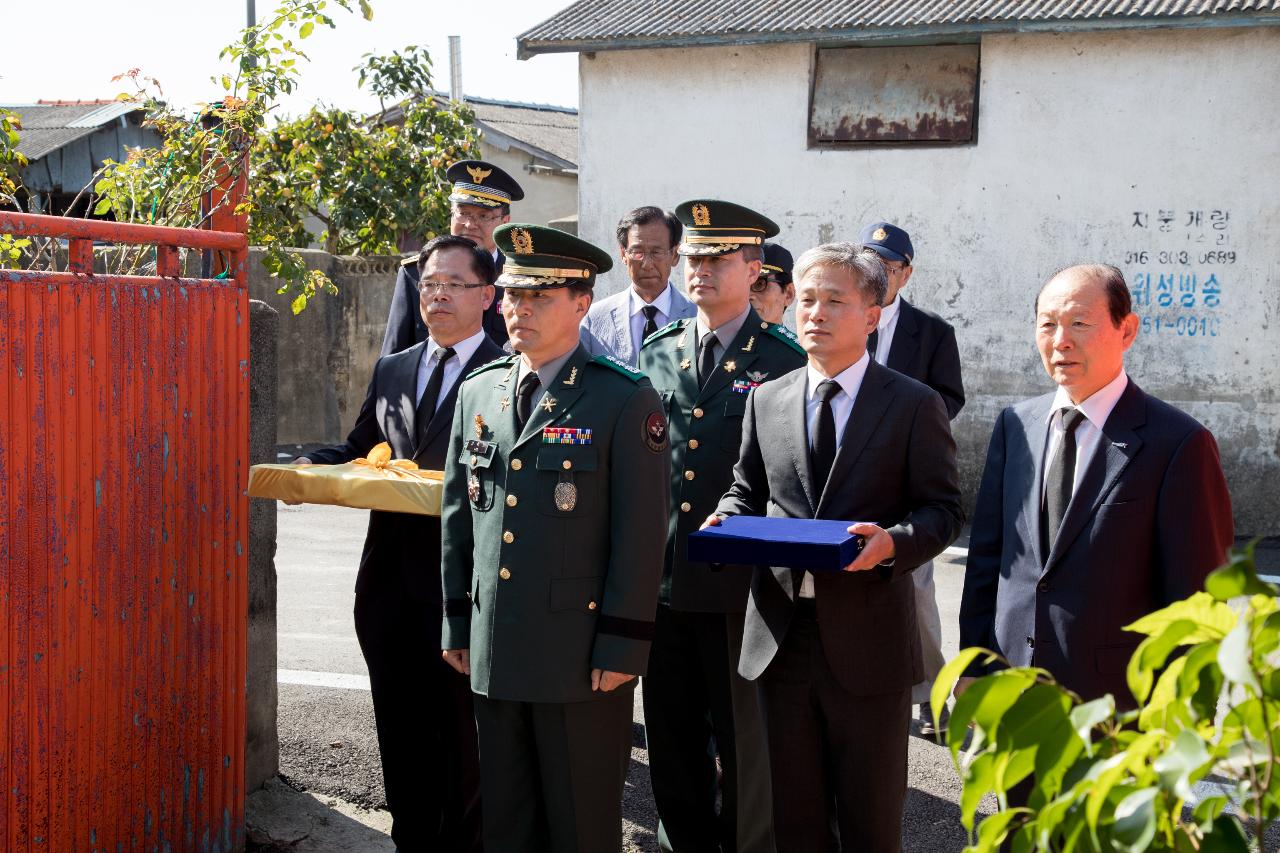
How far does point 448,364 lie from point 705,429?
0.89 meters

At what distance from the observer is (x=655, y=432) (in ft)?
12.6

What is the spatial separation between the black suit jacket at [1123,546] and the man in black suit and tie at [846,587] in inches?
12.8

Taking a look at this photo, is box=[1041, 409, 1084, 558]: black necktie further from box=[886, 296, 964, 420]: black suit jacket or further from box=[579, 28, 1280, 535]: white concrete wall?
box=[579, 28, 1280, 535]: white concrete wall

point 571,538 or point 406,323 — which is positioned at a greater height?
point 406,323

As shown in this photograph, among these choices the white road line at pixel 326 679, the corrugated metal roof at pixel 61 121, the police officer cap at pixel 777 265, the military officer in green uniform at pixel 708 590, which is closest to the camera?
the military officer in green uniform at pixel 708 590

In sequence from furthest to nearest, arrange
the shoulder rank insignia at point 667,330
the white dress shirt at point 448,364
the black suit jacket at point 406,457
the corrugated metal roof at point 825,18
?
the corrugated metal roof at point 825,18
the shoulder rank insignia at point 667,330
the white dress shirt at point 448,364
the black suit jacket at point 406,457

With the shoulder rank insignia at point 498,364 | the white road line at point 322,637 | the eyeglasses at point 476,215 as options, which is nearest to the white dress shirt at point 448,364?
the shoulder rank insignia at point 498,364

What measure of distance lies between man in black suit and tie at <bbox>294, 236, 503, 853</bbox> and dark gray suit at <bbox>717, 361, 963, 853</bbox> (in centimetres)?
126

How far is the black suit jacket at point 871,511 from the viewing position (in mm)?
3652

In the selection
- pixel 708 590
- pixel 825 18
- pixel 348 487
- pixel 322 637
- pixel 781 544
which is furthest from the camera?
pixel 825 18

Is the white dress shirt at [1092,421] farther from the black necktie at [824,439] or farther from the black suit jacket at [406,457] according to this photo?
the black suit jacket at [406,457]

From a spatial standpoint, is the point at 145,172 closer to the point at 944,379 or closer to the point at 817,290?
the point at 817,290

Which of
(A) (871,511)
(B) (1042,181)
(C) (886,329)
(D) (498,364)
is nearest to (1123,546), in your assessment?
(A) (871,511)

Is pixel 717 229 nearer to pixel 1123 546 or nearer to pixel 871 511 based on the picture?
pixel 871 511
